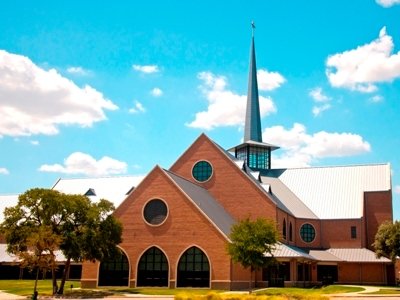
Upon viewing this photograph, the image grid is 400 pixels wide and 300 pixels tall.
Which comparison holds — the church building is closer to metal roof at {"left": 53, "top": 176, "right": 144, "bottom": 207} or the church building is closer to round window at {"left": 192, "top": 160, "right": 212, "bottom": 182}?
round window at {"left": 192, "top": 160, "right": 212, "bottom": 182}

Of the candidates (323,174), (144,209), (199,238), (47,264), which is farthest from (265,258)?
(323,174)

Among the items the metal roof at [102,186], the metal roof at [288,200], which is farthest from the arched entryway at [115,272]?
the metal roof at [102,186]

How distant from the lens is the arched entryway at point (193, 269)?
46.4 m

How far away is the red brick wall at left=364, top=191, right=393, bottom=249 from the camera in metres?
62.7

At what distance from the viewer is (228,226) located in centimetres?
5172

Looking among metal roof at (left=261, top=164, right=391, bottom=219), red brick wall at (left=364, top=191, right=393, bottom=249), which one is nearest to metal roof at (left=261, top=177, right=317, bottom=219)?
metal roof at (left=261, top=164, right=391, bottom=219)

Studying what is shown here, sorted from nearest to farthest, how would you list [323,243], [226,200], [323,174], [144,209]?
1. [144,209]
2. [226,200]
3. [323,243]
4. [323,174]

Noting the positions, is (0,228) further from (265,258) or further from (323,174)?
(323,174)

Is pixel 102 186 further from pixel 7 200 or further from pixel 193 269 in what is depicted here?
pixel 193 269

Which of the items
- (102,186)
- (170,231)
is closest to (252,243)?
(170,231)

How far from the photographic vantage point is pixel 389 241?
48.0 metres

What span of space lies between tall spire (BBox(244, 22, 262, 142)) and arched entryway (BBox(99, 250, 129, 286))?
28.1 m

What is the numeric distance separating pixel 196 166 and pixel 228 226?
10071 mm

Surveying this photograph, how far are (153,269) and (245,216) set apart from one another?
13093 mm
